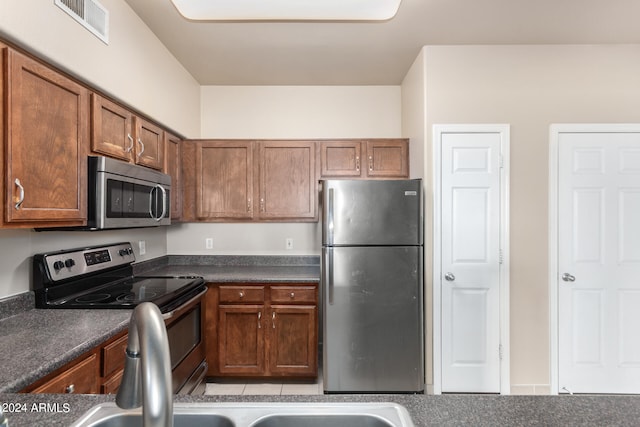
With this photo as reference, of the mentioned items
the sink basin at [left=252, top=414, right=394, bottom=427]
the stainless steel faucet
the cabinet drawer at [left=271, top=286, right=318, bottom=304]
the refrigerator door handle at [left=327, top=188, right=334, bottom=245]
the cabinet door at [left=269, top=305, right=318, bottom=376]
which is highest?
the refrigerator door handle at [left=327, top=188, right=334, bottom=245]

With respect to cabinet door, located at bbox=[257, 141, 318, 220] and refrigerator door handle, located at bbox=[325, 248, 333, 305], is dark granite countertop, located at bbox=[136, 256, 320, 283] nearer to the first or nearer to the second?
refrigerator door handle, located at bbox=[325, 248, 333, 305]

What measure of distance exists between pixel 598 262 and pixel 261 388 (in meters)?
2.80

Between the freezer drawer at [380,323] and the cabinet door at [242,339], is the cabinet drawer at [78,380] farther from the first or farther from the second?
the freezer drawer at [380,323]

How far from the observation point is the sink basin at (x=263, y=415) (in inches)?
27.2

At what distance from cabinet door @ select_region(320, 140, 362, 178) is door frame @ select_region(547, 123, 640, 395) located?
1.51 meters

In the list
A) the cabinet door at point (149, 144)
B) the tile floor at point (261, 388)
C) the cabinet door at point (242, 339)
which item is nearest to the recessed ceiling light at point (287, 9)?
the cabinet door at point (149, 144)

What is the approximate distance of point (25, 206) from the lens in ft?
4.35

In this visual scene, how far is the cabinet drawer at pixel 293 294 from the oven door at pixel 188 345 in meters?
0.56

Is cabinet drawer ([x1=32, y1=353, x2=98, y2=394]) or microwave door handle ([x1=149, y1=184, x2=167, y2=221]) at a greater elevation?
microwave door handle ([x1=149, y1=184, x2=167, y2=221])

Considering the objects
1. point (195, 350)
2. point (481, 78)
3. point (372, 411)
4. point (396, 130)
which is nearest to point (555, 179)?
point (481, 78)

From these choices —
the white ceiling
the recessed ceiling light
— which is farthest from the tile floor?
the white ceiling

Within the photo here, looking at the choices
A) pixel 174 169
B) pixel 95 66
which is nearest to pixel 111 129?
pixel 95 66

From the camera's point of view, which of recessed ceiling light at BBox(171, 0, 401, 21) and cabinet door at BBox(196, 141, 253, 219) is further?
cabinet door at BBox(196, 141, 253, 219)

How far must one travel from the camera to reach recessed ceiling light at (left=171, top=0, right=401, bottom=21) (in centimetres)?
132
